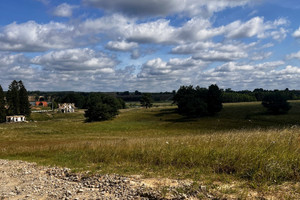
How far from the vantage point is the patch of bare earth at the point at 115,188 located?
6.44 m

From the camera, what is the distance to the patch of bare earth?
6441mm

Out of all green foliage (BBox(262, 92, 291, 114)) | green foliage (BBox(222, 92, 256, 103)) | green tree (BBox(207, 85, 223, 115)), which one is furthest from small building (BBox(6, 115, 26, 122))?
green foliage (BBox(222, 92, 256, 103))

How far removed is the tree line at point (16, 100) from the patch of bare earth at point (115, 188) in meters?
→ 94.7

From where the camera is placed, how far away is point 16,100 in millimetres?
95688

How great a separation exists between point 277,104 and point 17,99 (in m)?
101

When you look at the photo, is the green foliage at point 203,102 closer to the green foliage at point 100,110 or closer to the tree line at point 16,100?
the green foliage at point 100,110

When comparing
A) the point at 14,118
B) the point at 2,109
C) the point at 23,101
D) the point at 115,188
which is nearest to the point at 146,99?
the point at 23,101

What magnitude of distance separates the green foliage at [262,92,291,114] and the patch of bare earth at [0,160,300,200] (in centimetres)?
7936

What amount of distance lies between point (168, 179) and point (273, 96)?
84146mm

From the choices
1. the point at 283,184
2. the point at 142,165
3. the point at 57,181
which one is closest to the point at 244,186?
the point at 283,184

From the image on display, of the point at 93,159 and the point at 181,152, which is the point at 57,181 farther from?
the point at 181,152

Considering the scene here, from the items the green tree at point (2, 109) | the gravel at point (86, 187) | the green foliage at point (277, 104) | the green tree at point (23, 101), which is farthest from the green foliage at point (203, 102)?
the gravel at point (86, 187)

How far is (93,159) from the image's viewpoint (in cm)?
1230

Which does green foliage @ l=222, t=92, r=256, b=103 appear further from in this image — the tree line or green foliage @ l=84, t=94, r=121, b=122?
the tree line
